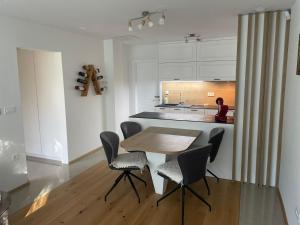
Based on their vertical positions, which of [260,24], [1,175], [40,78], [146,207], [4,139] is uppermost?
[260,24]

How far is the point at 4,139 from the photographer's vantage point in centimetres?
322

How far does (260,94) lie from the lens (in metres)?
3.23

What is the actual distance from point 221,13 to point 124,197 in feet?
9.18

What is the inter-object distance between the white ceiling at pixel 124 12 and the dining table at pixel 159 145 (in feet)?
5.45

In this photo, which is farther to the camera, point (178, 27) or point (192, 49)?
point (192, 49)

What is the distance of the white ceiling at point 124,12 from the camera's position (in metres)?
2.69

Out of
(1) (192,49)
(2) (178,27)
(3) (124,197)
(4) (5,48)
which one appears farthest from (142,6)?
(1) (192,49)

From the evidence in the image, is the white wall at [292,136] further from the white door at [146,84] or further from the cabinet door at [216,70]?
the white door at [146,84]

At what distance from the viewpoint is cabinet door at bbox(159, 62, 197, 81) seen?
18.0 ft

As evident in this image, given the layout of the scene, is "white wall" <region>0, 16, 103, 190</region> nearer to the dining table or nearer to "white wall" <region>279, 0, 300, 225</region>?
the dining table

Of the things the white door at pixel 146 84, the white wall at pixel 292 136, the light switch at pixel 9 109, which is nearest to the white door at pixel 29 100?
the light switch at pixel 9 109

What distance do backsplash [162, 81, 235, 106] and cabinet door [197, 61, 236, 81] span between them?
14.2 inches

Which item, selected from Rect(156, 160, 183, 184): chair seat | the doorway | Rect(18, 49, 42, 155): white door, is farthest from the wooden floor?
Rect(18, 49, 42, 155): white door

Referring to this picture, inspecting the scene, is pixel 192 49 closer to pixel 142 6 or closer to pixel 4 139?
pixel 142 6
